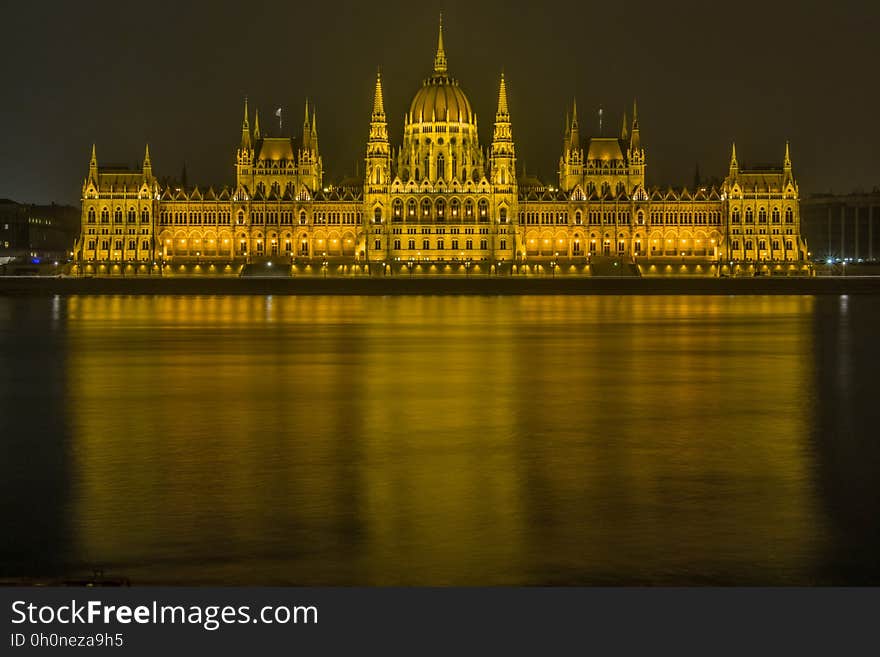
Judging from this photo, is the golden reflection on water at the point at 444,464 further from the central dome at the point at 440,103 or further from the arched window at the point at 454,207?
the central dome at the point at 440,103

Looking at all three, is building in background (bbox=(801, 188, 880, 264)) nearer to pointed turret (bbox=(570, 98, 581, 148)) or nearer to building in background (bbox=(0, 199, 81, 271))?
pointed turret (bbox=(570, 98, 581, 148))

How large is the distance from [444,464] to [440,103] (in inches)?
4523

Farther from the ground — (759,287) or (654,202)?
(654,202)

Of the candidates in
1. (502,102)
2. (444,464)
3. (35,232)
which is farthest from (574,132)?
(444,464)

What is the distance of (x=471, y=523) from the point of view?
11.3 meters

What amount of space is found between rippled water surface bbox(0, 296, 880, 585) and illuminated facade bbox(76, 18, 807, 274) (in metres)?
88.5

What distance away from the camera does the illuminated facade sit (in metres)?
119

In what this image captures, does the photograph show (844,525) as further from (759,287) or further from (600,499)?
(759,287)

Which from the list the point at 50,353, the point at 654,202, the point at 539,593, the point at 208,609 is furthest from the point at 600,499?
the point at 654,202

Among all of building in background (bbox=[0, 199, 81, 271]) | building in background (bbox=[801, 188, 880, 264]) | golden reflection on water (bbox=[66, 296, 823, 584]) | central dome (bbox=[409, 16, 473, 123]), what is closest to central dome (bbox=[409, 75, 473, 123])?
central dome (bbox=[409, 16, 473, 123])

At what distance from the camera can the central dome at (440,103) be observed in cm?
12612

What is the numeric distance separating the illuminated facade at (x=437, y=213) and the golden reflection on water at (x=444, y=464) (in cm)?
8824

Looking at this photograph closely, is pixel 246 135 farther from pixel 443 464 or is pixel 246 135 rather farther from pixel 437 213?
pixel 443 464

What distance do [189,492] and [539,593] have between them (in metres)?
4.87
